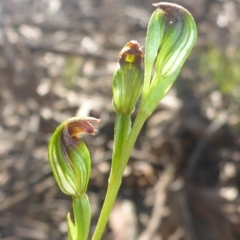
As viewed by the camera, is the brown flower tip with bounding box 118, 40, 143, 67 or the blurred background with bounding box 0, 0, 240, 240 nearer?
the brown flower tip with bounding box 118, 40, 143, 67

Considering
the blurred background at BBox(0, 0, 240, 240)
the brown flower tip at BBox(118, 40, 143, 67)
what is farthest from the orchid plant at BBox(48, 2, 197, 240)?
the blurred background at BBox(0, 0, 240, 240)

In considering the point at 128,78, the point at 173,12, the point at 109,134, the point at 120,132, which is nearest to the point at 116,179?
the point at 120,132

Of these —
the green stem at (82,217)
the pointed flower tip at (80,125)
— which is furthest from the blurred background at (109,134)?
the pointed flower tip at (80,125)

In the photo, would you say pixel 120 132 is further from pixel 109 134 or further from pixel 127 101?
pixel 109 134

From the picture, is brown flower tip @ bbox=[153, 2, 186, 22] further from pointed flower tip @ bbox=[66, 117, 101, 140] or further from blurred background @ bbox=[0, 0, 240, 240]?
blurred background @ bbox=[0, 0, 240, 240]

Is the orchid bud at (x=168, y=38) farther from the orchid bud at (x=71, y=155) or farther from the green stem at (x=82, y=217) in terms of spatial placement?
the green stem at (x=82, y=217)

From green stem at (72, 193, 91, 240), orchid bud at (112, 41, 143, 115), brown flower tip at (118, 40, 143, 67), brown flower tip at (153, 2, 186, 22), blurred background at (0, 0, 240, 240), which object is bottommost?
blurred background at (0, 0, 240, 240)

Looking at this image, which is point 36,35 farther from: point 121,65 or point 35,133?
point 121,65
